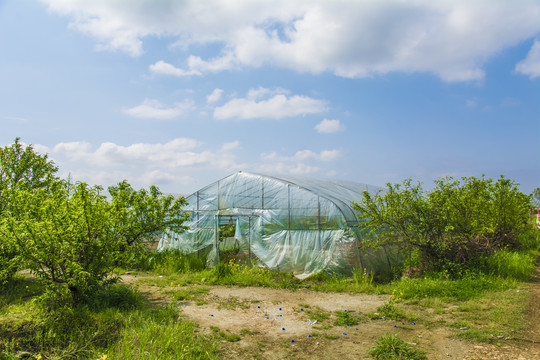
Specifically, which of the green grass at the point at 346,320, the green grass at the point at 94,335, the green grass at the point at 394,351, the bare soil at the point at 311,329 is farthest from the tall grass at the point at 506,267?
the green grass at the point at 94,335

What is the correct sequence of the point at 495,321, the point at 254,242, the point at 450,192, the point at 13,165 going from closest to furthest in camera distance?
the point at 495,321, the point at 450,192, the point at 13,165, the point at 254,242

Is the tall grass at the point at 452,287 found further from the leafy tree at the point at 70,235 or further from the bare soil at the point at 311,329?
the leafy tree at the point at 70,235

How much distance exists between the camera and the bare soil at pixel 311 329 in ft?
17.7

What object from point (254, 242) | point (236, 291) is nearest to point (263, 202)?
point (254, 242)

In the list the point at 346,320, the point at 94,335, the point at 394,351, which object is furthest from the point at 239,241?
A: the point at 394,351

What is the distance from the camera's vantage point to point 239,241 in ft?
41.8

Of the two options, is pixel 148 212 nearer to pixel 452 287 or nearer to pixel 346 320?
pixel 346 320

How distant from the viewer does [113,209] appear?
7328mm

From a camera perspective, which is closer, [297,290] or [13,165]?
[297,290]

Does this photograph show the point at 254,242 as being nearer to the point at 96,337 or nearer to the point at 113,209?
the point at 113,209

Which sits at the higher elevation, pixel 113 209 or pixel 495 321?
pixel 113 209

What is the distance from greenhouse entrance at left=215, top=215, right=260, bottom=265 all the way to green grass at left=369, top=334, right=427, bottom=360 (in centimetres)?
723

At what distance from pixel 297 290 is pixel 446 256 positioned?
4.01 meters

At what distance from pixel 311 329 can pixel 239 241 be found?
21.0ft
